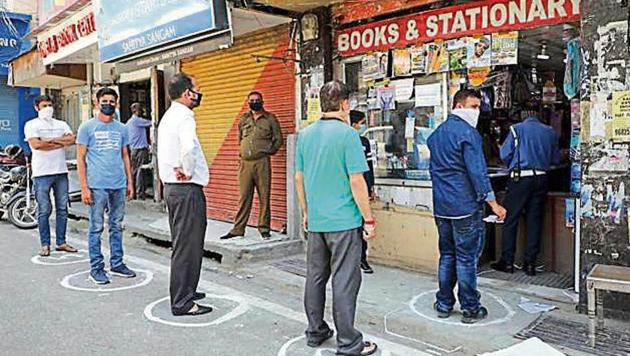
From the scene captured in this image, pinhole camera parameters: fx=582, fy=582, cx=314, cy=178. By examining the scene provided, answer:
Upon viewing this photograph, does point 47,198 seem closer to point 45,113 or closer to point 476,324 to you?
point 45,113

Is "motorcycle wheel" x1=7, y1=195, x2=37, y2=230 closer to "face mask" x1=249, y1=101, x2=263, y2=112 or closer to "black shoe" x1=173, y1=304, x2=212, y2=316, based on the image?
"face mask" x1=249, y1=101, x2=263, y2=112

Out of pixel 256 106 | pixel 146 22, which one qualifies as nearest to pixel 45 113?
pixel 146 22

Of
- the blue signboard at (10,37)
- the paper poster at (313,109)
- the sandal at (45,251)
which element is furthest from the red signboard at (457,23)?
the blue signboard at (10,37)

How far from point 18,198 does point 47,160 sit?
2943 mm

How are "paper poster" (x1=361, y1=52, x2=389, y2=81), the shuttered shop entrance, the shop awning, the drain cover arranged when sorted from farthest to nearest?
1. the shop awning
2. the shuttered shop entrance
3. "paper poster" (x1=361, y1=52, x2=389, y2=81)
4. the drain cover

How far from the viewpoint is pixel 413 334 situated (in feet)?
14.5

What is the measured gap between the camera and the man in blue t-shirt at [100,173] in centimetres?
588

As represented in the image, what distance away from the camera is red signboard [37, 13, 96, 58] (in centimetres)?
969

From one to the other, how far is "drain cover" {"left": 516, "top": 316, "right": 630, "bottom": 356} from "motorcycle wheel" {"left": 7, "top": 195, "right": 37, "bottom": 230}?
7924mm

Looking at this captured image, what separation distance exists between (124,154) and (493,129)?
447 cm

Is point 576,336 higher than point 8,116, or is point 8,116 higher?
point 8,116

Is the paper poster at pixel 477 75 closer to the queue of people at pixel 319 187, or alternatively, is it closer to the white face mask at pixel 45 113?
the queue of people at pixel 319 187

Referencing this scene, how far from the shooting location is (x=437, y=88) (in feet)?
20.0

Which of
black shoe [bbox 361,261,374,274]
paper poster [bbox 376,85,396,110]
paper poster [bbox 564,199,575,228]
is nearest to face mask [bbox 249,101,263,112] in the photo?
paper poster [bbox 376,85,396,110]
